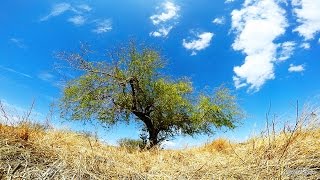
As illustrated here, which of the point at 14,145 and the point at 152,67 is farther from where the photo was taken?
the point at 152,67

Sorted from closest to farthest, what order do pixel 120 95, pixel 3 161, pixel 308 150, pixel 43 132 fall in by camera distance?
pixel 3 161, pixel 308 150, pixel 43 132, pixel 120 95

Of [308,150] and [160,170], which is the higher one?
[308,150]

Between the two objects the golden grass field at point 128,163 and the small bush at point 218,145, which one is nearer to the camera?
the golden grass field at point 128,163

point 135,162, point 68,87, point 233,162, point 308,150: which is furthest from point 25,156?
point 68,87

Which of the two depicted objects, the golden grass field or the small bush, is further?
the small bush

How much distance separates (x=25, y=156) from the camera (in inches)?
252

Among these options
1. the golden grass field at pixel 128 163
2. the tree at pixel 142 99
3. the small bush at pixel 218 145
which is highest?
the tree at pixel 142 99

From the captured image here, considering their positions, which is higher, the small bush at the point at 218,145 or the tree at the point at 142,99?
the tree at the point at 142,99

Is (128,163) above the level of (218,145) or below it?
below

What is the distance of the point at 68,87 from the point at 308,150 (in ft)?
63.2

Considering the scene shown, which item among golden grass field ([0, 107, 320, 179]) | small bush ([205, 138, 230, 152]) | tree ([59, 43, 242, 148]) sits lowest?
golden grass field ([0, 107, 320, 179])

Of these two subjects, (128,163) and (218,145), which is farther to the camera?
(218,145)

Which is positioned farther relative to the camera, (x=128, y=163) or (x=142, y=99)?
(x=142, y=99)

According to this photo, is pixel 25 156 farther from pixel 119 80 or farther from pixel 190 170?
pixel 119 80
